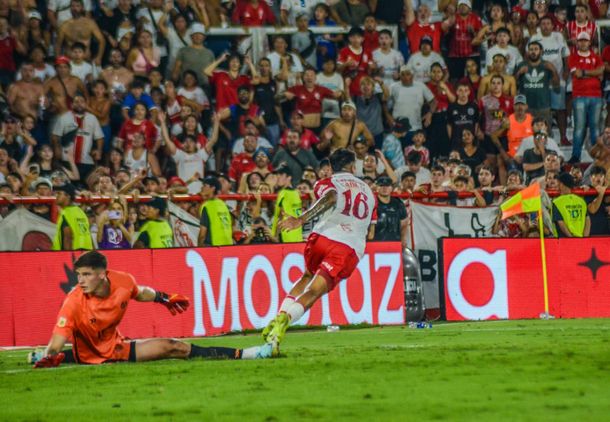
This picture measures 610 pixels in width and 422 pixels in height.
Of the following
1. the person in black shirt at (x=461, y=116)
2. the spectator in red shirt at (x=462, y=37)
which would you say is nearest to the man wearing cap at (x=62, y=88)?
the person in black shirt at (x=461, y=116)

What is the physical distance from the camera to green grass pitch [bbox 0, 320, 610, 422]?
9578 millimetres

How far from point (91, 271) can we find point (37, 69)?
39.1 ft

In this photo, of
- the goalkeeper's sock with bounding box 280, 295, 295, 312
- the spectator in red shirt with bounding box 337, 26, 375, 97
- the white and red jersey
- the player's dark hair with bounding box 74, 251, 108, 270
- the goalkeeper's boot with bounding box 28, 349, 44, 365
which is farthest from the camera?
the spectator in red shirt with bounding box 337, 26, 375, 97

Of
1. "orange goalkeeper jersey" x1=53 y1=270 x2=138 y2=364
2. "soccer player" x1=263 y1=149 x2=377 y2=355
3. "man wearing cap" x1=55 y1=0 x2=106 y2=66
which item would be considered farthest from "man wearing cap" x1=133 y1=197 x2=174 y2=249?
"orange goalkeeper jersey" x1=53 y1=270 x2=138 y2=364

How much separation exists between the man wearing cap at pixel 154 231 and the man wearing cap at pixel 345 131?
179 inches

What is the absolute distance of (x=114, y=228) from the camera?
19.9 meters

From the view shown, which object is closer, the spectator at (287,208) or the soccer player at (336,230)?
the soccer player at (336,230)

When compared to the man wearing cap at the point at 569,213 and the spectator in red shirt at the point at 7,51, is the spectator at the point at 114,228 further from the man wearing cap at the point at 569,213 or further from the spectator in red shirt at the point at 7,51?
the man wearing cap at the point at 569,213

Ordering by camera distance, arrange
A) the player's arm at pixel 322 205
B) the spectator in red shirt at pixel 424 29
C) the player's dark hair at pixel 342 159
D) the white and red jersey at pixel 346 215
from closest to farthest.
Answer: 1. the player's arm at pixel 322 205
2. the white and red jersey at pixel 346 215
3. the player's dark hair at pixel 342 159
4. the spectator in red shirt at pixel 424 29

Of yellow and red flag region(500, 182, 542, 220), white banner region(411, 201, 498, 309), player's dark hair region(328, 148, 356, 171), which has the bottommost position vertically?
white banner region(411, 201, 498, 309)

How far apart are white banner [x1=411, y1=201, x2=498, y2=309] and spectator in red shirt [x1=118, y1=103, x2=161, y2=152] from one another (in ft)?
16.7

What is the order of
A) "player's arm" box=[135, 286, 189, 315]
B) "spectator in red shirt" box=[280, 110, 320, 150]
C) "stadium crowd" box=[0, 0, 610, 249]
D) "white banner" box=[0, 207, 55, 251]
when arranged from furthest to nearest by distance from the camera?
1. "spectator in red shirt" box=[280, 110, 320, 150]
2. "stadium crowd" box=[0, 0, 610, 249]
3. "white banner" box=[0, 207, 55, 251]
4. "player's arm" box=[135, 286, 189, 315]

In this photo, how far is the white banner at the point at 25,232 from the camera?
19266 millimetres

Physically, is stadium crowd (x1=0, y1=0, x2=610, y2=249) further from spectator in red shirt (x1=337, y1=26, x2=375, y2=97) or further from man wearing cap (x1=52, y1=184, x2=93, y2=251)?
man wearing cap (x1=52, y1=184, x2=93, y2=251)
